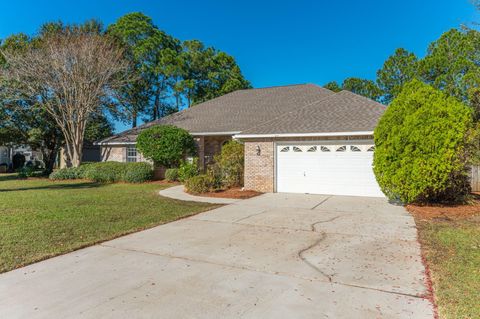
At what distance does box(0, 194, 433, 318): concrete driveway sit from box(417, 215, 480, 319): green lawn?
20cm

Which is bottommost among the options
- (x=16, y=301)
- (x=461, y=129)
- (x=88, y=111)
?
(x=16, y=301)

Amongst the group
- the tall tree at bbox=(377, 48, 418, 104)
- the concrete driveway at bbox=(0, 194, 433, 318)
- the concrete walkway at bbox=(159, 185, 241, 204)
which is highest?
the tall tree at bbox=(377, 48, 418, 104)

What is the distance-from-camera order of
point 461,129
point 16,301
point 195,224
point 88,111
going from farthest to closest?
point 88,111 < point 461,129 < point 195,224 < point 16,301

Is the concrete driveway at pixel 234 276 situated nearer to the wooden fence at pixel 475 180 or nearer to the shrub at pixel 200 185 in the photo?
the shrub at pixel 200 185

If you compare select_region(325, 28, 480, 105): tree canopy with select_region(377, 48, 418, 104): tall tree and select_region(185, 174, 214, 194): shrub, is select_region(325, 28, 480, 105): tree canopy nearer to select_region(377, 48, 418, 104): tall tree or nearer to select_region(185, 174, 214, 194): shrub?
select_region(377, 48, 418, 104): tall tree

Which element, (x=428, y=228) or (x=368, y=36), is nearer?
(x=428, y=228)

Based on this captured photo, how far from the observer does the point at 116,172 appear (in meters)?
17.5

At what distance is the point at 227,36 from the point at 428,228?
96.0 ft

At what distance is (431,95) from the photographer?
9383 mm

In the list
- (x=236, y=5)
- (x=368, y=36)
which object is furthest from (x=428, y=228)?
(x=368, y=36)

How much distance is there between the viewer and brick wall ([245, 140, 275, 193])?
1277 cm

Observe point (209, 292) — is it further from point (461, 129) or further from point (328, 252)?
point (461, 129)

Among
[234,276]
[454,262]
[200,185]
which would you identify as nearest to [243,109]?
[200,185]

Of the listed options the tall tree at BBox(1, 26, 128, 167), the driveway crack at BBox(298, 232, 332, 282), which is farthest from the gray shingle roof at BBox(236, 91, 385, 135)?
the tall tree at BBox(1, 26, 128, 167)
